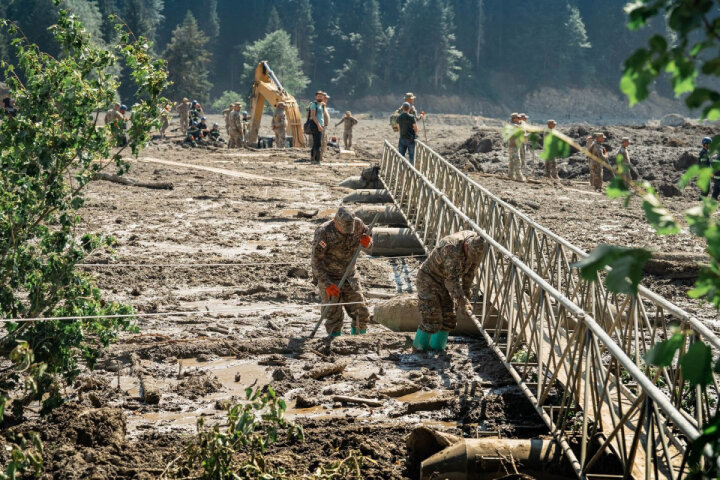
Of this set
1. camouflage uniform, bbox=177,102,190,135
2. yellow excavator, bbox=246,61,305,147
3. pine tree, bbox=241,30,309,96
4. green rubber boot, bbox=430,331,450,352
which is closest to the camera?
green rubber boot, bbox=430,331,450,352

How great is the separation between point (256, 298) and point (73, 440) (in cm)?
495

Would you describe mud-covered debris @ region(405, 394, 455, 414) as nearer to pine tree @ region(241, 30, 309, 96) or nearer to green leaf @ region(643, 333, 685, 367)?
green leaf @ region(643, 333, 685, 367)

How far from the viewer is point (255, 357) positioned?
855 centimetres

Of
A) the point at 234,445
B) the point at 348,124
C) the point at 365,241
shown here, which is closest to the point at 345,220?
the point at 365,241

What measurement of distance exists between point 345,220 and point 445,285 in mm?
1359

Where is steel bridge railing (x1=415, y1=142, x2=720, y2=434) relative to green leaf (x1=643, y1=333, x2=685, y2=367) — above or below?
below

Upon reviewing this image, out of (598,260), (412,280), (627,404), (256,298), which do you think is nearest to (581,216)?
(412,280)

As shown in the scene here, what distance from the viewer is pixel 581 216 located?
57.0 ft

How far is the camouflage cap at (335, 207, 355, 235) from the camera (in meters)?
8.79

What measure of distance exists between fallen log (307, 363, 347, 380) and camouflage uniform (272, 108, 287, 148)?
2303 centimetres

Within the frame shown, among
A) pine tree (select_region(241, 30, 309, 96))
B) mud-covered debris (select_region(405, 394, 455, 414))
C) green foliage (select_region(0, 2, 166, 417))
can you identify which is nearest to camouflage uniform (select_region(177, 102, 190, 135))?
pine tree (select_region(241, 30, 309, 96))

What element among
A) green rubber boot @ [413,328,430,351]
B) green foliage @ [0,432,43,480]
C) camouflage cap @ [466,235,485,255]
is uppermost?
camouflage cap @ [466,235,485,255]

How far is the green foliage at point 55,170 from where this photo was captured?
21.1ft

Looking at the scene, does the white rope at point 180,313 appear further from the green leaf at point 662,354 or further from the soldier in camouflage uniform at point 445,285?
the green leaf at point 662,354
